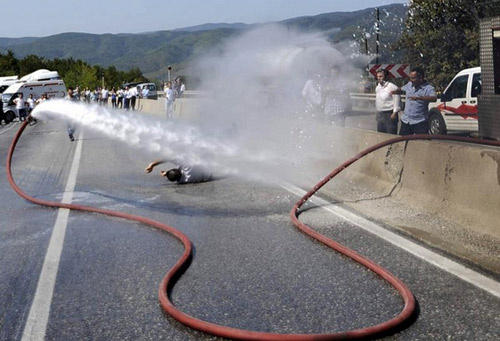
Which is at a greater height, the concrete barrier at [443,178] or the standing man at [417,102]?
the standing man at [417,102]

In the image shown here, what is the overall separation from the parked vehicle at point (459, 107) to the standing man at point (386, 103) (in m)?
4.91

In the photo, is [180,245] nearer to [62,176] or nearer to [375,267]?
[375,267]

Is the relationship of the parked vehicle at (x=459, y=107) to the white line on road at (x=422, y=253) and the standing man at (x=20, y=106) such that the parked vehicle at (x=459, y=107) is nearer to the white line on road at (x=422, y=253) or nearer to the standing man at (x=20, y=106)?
the white line on road at (x=422, y=253)

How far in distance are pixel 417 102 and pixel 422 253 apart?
5884 millimetres

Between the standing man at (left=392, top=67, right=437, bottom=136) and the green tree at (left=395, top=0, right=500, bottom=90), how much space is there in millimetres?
24779

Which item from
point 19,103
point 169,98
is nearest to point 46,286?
point 169,98

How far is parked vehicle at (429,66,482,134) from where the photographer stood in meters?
18.0

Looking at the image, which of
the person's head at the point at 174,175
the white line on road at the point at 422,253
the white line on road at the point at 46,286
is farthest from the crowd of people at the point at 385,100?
the white line on road at the point at 46,286

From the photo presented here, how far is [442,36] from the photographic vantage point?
3766 centimetres

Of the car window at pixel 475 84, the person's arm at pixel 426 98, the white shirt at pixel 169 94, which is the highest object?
the person's arm at pixel 426 98

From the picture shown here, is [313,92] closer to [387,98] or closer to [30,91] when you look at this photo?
[387,98]

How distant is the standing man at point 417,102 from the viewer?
11727 mm

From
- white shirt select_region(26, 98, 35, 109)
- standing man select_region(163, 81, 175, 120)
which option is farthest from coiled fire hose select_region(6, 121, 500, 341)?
white shirt select_region(26, 98, 35, 109)

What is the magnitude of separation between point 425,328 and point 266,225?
367 cm
